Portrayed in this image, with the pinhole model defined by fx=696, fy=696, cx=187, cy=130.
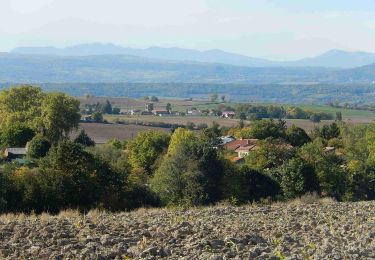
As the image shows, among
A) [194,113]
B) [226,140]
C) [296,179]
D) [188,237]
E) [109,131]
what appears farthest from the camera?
[194,113]

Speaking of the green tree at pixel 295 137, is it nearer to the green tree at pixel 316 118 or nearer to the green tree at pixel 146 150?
the green tree at pixel 146 150

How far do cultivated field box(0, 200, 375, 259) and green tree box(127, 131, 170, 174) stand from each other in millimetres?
29298

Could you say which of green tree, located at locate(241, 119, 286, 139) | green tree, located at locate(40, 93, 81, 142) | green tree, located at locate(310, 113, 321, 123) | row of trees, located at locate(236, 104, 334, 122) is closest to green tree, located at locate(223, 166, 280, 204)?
green tree, located at locate(40, 93, 81, 142)

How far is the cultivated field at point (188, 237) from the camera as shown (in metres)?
10.6

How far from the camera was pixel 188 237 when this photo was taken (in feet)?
39.4

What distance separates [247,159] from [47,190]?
23083 millimetres

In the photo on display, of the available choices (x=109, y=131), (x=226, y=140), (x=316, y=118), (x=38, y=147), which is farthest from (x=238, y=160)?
(x=316, y=118)

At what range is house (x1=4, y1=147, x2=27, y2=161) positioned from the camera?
49.6 m

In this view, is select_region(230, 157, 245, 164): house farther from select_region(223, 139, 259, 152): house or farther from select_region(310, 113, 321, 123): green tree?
select_region(310, 113, 321, 123): green tree

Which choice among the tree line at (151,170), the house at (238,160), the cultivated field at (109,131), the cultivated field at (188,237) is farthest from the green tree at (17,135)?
the cultivated field at (188,237)

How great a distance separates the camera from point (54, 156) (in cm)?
2516

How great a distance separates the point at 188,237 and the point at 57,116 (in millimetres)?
41702

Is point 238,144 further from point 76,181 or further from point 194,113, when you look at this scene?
point 194,113

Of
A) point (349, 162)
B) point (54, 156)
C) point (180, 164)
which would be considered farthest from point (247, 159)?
point (54, 156)
